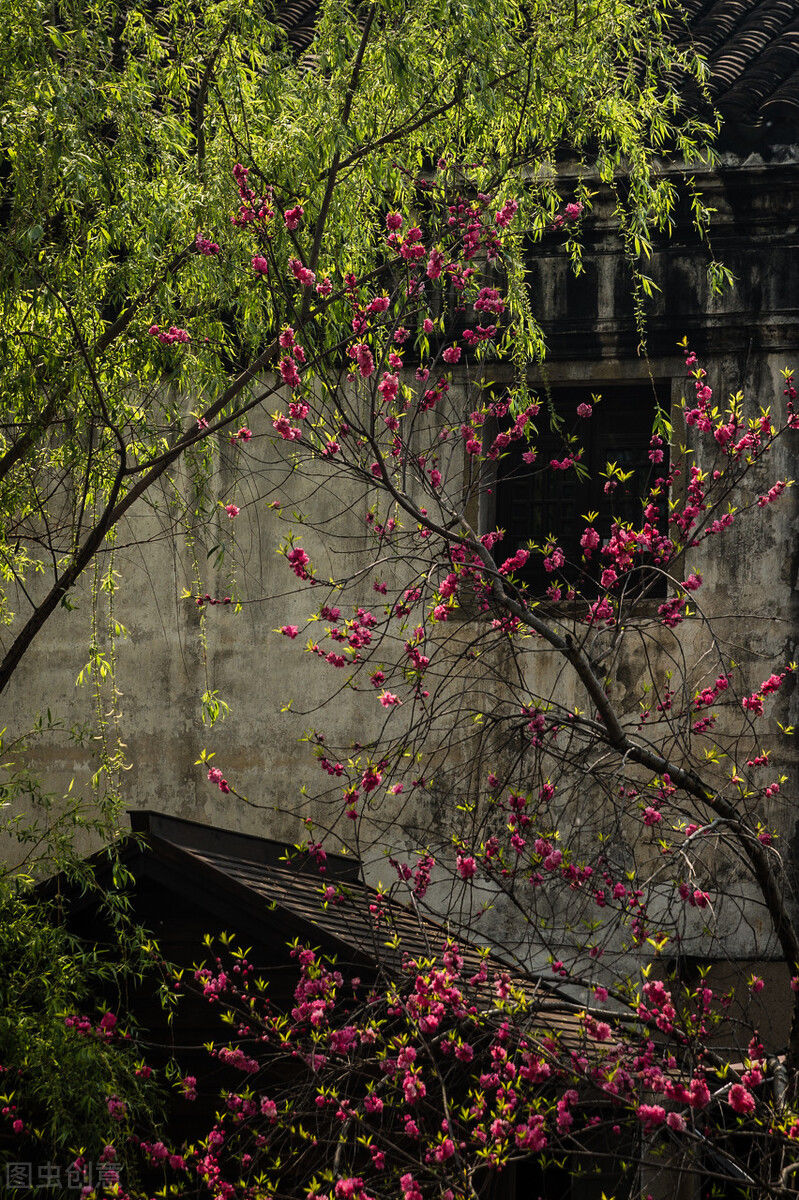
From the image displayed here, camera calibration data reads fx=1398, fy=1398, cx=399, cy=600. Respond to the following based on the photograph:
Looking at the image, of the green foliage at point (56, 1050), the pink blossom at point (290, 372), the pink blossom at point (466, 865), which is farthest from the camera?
the green foliage at point (56, 1050)

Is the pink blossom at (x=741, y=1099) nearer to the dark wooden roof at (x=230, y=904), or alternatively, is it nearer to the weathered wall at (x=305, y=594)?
the dark wooden roof at (x=230, y=904)

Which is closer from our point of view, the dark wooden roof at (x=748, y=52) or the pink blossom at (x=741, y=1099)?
the pink blossom at (x=741, y=1099)

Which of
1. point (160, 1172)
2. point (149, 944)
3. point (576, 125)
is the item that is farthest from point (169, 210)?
point (160, 1172)

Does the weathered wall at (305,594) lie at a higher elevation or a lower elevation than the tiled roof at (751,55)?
lower

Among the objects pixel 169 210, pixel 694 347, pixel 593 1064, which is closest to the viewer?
pixel 593 1064

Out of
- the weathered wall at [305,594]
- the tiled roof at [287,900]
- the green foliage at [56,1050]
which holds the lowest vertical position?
the green foliage at [56,1050]

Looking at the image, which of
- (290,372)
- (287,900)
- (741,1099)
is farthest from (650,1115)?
(290,372)

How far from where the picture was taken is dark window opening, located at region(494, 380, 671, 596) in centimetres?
977

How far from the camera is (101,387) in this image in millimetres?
6414

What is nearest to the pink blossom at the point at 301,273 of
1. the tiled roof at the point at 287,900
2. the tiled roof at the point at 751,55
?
the tiled roof at the point at 287,900

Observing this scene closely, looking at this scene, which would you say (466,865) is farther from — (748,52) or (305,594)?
(748,52)

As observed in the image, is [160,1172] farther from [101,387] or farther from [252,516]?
[252,516]

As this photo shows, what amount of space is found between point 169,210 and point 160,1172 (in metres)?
4.40

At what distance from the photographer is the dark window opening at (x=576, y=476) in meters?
9.77
